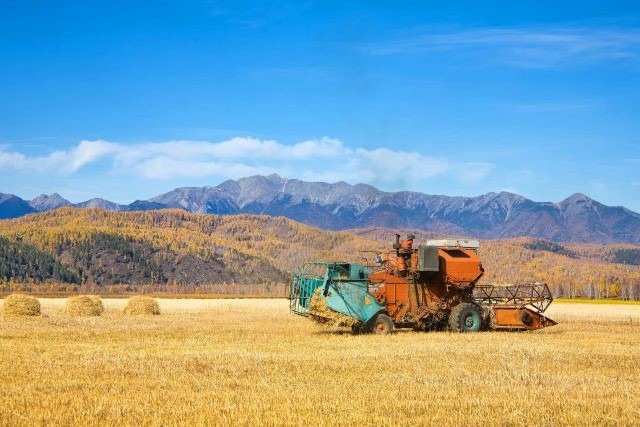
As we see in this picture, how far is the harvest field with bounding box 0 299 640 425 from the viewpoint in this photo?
13.3 m

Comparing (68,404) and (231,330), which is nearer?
(68,404)

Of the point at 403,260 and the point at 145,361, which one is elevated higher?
the point at 403,260

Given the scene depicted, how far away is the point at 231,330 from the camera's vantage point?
30.7m

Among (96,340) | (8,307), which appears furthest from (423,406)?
(8,307)

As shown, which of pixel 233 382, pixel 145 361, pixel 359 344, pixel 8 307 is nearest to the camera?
pixel 233 382

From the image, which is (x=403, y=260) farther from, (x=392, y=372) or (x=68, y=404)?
(x=68, y=404)

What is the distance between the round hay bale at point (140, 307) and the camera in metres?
44.4

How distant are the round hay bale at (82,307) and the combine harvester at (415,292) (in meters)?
17.0

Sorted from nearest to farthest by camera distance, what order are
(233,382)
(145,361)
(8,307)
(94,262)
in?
(233,382)
(145,361)
(8,307)
(94,262)

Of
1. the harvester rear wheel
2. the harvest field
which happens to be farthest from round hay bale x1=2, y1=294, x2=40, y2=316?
the harvester rear wheel

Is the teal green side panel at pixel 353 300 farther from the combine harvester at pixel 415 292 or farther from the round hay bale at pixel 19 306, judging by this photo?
the round hay bale at pixel 19 306

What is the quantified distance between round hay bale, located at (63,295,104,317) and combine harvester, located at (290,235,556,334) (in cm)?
1702

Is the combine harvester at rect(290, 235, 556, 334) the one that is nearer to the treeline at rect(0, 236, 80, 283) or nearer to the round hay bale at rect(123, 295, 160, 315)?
the round hay bale at rect(123, 295, 160, 315)

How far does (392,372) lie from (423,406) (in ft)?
14.5
